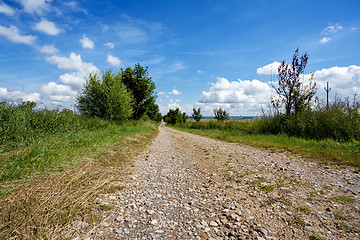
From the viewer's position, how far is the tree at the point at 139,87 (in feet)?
97.7

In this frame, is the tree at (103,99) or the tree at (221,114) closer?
the tree at (103,99)

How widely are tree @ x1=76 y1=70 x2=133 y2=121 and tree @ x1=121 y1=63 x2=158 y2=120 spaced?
7.90 m

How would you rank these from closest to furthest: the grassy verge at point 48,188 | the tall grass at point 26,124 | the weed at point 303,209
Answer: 1. the grassy verge at point 48,188
2. the weed at point 303,209
3. the tall grass at point 26,124

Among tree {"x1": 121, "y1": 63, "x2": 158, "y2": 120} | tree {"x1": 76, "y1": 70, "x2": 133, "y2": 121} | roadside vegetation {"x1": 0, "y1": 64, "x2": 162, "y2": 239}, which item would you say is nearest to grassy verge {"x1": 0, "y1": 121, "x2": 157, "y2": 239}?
roadside vegetation {"x1": 0, "y1": 64, "x2": 162, "y2": 239}

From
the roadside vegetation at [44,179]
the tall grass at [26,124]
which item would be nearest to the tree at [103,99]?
the tall grass at [26,124]

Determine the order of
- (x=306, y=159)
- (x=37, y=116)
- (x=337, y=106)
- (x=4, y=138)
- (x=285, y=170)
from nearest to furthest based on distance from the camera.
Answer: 1. (x=285, y=170)
2. (x=4, y=138)
3. (x=306, y=159)
4. (x=37, y=116)
5. (x=337, y=106)

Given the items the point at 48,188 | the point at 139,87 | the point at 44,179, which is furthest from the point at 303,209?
the point at 139,87

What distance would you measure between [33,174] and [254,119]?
19.0 metres

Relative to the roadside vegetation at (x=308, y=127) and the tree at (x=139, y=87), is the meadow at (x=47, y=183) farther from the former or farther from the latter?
the tree at (x=139, y=87)

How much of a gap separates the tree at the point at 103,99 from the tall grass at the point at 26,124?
739 cm

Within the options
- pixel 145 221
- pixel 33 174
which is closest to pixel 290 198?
pixel 145 221

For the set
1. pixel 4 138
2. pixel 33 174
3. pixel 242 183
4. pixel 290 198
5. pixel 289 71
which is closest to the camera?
pixel 290 198

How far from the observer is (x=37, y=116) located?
31.2 ft

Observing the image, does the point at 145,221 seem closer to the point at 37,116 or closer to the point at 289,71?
the point at 37,116
